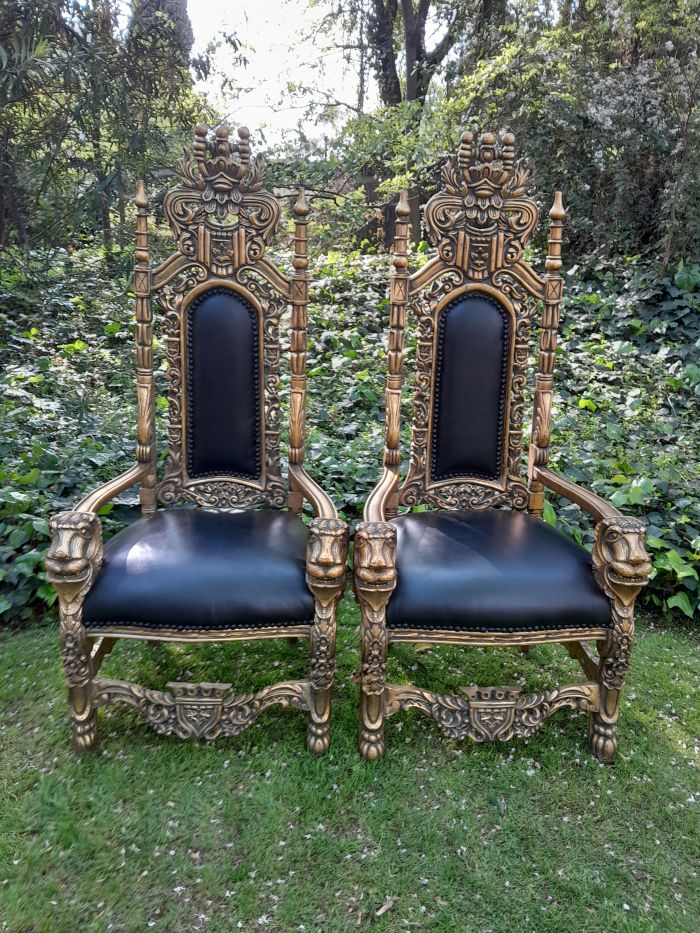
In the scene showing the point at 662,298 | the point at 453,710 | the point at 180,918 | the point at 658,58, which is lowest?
the point at 180,918

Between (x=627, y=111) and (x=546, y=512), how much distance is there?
369 centimetres

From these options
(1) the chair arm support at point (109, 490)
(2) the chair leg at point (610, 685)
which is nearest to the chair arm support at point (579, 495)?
(2) the chair leg at point (610, 685)

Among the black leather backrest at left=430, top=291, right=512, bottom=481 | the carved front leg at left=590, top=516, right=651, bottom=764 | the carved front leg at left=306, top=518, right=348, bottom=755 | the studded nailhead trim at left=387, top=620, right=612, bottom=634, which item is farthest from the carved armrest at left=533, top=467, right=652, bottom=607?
the carved front leg at left=306, top=518, right=348, bottom=755

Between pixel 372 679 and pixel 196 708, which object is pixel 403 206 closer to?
pixel 372 679

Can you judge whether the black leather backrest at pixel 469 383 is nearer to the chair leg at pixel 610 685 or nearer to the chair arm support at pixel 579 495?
the chair arm support at pixel 579 495

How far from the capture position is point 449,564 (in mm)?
1661

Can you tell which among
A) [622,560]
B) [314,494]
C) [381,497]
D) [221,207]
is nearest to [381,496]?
[381,497]

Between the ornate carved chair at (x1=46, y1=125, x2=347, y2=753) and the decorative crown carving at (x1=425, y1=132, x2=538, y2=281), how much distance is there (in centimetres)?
47

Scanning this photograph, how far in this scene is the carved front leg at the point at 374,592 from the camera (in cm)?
158

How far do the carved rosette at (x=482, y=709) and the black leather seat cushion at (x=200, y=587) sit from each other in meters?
0.38

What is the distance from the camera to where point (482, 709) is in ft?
5.55

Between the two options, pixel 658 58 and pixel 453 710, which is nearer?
pixel 453 710

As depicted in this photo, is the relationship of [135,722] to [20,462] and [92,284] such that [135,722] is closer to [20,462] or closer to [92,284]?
[20,462]

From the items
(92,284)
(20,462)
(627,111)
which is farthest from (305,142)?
(20,462)
